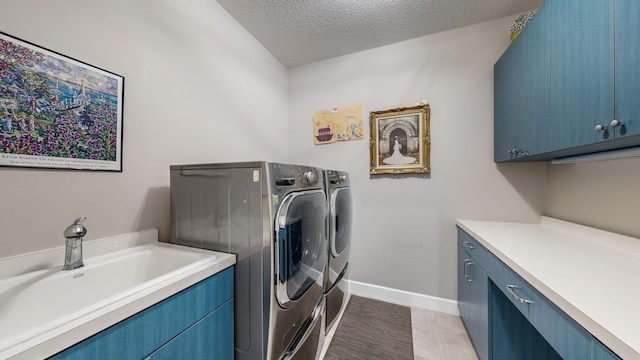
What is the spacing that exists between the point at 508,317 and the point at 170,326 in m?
1.71

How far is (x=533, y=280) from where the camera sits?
83cm

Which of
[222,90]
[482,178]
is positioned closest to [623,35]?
[482,178]

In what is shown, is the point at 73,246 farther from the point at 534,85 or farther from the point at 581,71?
the point at 534,85

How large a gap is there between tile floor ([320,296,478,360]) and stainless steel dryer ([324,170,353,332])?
0.67 feet

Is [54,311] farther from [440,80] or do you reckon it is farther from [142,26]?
[440,80]

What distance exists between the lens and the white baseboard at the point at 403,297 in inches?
80.4

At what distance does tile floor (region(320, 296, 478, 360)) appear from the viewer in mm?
1556

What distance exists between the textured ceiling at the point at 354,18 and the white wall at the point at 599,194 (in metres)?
1.40

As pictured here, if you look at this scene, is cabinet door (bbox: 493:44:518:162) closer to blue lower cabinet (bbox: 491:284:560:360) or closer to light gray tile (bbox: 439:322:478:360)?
blue lower cabinet (bbox: 491:284:560:360)

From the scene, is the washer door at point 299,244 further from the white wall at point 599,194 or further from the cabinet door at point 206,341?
the white wall at point 599,194

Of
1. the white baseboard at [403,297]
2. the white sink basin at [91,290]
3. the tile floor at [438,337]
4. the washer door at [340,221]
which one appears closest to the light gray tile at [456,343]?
the tile floor at [438,337]

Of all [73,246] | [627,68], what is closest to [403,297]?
[627,68]

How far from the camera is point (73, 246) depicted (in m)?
0.91

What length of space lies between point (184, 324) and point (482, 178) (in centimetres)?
238
